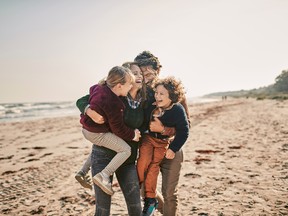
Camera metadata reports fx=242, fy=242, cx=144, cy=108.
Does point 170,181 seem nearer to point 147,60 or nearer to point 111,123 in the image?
point 111,123

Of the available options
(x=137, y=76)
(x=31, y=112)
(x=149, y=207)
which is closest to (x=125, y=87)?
(x=137, y=76)

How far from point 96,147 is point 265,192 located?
3.79m

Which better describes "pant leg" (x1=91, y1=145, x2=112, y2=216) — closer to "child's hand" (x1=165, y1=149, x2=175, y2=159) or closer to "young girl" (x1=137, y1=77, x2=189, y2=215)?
"young girl" (x1=137, y1=77, x2=189, y2=215)

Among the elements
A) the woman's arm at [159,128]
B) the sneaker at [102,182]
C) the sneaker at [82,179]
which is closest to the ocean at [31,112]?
the sneaker at [82,179]

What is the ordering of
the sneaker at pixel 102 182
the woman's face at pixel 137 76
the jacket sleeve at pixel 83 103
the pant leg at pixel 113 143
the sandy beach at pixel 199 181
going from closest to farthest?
1. the sneaker at pixel 102 182
2. the pant leg at pixel 113 143
3. the jacket sleeve at pixel 83 103
4. the woman's face at pixel 137 76
5. the sandy beach at pixel 199 181

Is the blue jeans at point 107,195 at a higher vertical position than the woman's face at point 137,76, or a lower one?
lower

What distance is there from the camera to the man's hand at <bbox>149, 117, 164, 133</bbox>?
311 cm

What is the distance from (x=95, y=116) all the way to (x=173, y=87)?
1.13 metres

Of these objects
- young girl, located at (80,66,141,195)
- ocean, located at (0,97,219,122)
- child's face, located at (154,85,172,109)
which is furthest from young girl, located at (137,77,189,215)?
ocean, located at (0,97,219,122)

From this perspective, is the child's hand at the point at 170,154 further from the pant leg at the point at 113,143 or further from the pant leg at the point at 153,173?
the pant leg at the point at 113,143

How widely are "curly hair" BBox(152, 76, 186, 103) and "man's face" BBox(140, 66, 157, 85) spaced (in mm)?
123

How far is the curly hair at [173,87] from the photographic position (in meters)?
3.18

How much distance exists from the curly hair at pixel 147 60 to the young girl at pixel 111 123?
57 centimetres

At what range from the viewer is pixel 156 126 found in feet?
10.2
